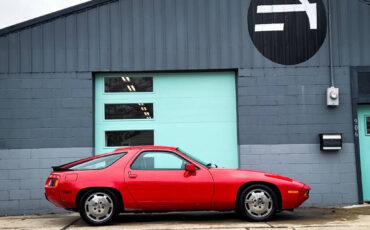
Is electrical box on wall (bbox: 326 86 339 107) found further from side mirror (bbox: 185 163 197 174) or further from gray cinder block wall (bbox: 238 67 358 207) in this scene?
side mirror (bbox: 185 163 197 174)

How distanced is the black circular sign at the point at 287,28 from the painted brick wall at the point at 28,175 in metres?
4.80

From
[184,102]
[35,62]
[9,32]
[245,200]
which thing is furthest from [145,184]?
[9,32]

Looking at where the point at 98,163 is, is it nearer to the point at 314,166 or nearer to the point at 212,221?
the point at 212,221

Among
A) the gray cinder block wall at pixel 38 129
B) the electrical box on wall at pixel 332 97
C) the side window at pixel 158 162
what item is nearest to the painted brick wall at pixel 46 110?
the gray cinder block wall at pixel 38 129

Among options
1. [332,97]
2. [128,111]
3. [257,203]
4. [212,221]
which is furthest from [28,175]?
[332,97]

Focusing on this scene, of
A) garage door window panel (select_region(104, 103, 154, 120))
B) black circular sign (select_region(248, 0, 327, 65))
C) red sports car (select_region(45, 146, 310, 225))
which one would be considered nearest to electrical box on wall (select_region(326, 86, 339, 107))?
black circular sign (select_region(248, 0, 327, 65))

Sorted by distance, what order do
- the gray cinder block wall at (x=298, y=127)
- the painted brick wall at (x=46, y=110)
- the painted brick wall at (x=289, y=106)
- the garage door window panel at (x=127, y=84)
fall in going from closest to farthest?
the painted brick wall at (x=46, y=110) < the gray cinder block wall at (x=298, y=127) < the painted brick wall at (x=289, y=106) < the garage door window panel at (x=127, y=84)

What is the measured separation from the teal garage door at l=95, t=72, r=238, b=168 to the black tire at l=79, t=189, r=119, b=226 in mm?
3087

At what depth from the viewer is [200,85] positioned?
36.7 ft

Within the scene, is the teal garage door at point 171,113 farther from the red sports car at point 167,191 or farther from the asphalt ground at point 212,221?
the red sports car at point 167,191

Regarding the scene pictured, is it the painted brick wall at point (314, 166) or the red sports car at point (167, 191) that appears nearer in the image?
the red sports car at point (167, 191)

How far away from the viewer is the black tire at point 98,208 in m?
7.91

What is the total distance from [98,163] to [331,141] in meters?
5.45

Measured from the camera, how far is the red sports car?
7930 millimetres
